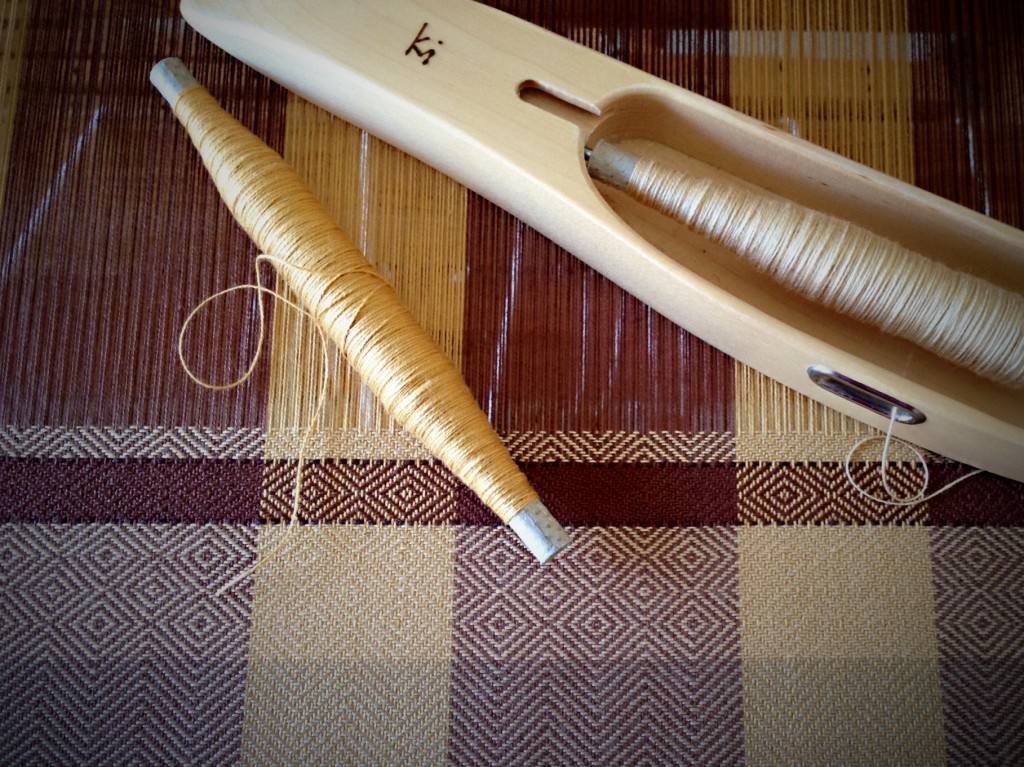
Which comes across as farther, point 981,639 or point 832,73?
point 832,73

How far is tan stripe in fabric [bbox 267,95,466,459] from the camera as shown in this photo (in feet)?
2.43

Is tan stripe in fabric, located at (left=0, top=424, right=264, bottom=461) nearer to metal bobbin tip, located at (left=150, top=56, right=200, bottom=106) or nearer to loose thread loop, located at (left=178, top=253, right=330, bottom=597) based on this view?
loose thread loop, located at (left=178, top=253, right=330, bottom=597)

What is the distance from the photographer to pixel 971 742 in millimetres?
683

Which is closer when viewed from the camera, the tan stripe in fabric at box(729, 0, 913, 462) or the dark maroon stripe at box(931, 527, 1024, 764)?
the dark maroon stripe at box(931, 527, 1024, 764)

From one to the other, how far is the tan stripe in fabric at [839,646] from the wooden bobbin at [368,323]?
8.8 inches

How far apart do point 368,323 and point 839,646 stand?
0.53 m

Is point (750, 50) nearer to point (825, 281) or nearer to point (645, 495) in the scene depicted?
point (825, 281)

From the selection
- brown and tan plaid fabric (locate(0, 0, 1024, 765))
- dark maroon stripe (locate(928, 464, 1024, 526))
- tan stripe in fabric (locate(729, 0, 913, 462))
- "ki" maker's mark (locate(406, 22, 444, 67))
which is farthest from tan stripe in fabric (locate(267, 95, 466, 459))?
dark maroon stripe (locate(928, 464, 1024, 526))

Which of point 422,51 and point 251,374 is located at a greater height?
point 422,51

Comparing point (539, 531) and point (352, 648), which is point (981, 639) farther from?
point (352, 648)

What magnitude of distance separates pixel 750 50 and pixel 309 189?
50cm

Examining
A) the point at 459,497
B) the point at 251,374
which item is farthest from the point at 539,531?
the point at 251,374

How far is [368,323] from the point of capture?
0.68m

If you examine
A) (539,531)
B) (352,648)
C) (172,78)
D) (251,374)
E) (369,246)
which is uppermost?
(172,78)
